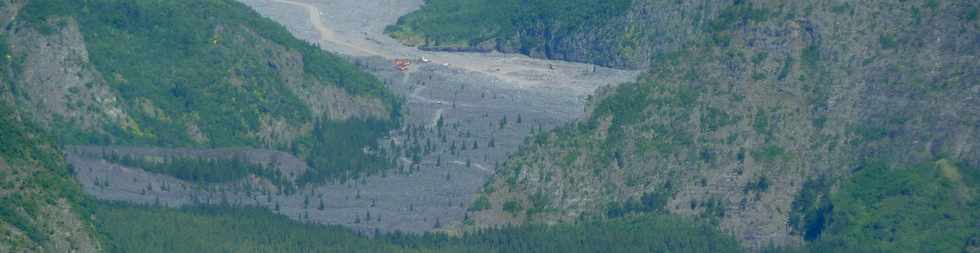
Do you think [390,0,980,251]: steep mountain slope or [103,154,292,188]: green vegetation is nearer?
[390,0,980,251]: steep mountain slope

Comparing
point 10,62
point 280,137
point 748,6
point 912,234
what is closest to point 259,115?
point 280,137

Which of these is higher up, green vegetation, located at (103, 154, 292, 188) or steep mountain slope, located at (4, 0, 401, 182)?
steep mountain slope, located at (4, 0, 401, 182)

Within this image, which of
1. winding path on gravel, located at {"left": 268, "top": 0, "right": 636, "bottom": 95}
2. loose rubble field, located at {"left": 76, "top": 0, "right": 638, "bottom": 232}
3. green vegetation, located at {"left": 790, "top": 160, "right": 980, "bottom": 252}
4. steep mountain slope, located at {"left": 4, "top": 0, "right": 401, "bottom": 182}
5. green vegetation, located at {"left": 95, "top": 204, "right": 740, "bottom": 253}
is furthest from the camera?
winding path on gravel, located at {"left": 268, "top": 0, "right": 636, "bottom": 95}

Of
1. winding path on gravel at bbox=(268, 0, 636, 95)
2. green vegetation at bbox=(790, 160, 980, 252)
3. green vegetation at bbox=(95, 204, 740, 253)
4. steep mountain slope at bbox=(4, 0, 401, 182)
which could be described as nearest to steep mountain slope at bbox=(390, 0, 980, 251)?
green vegetation at bbox=(790, 160, 980, 252)

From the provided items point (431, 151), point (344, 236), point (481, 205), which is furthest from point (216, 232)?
point (431, 151)

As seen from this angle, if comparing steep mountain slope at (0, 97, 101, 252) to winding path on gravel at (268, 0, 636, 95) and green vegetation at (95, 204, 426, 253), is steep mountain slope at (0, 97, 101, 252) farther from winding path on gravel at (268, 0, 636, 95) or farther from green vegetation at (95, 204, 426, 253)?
winding path on gravel at (268, 0, 636, 95)

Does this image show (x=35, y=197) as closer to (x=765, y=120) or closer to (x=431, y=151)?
(x=765, y=120)

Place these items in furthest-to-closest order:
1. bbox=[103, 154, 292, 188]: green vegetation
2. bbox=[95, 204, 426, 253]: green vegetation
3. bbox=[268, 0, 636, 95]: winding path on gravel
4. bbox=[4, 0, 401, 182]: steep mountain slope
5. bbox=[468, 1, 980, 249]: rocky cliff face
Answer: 1. bbox=[268, 0, 636, 95]: winding path on gravel
2. bbox=[4, 0, 401, 182]: steep mountain slope
3. bbox=[103, 154, 292, 188]: green vegetation
4. bbox=[468, 1, 980, 249]: rocky cliff face
5. bbox=[95, 204, 426, 253]: green vegetation
